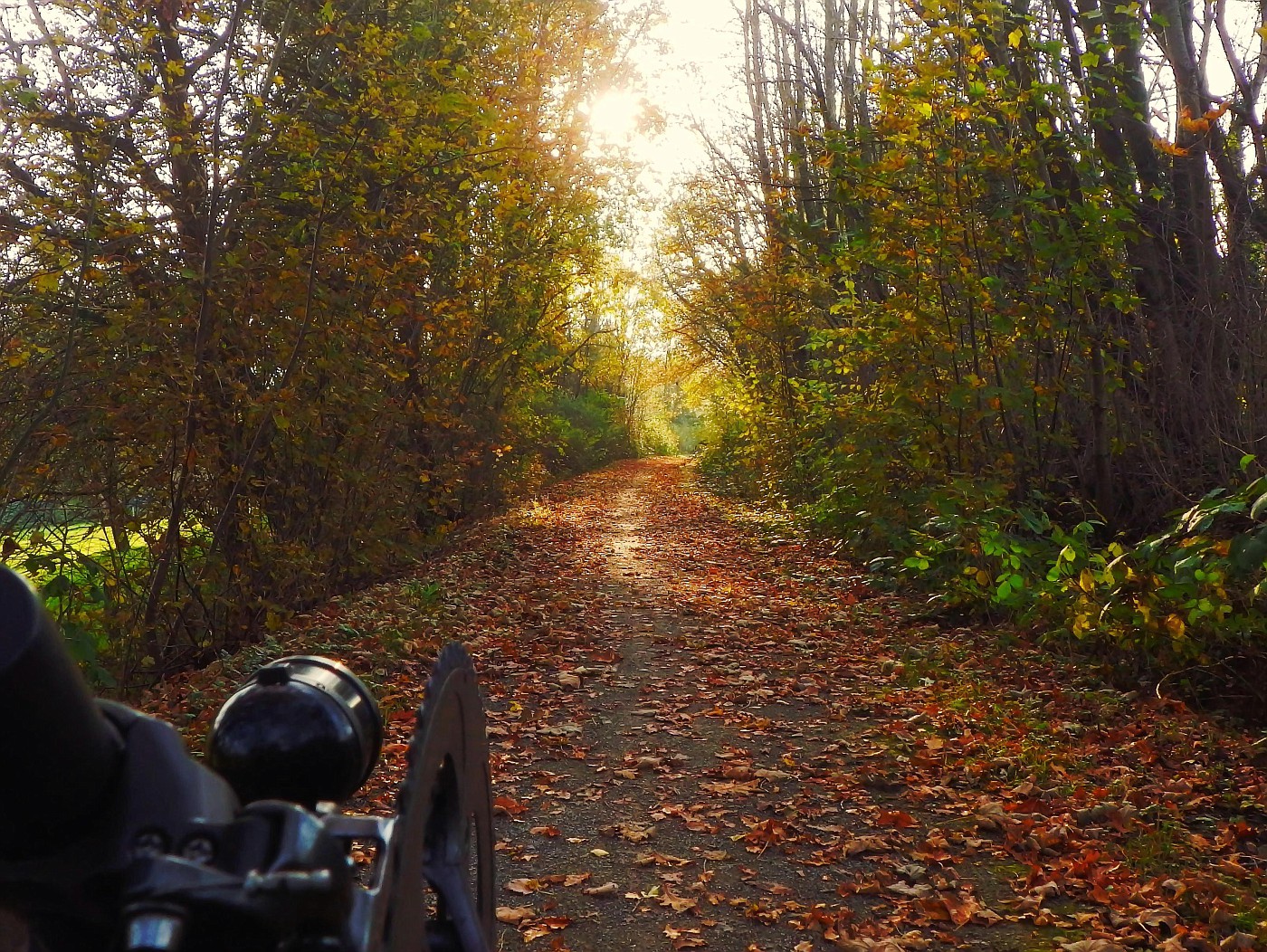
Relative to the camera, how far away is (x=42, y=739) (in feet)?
3.40

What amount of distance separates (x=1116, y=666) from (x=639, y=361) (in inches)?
1664

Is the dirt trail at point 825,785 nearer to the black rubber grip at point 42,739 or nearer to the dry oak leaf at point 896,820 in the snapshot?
the dry oak leaf at point 896,820

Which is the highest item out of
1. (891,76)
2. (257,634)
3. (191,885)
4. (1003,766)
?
(891,76)

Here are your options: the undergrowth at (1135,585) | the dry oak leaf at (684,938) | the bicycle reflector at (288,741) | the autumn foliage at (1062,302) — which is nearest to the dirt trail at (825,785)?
the dry oak leaf at (684,938)

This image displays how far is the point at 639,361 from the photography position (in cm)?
4941

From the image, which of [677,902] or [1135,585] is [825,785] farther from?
[1135,585]

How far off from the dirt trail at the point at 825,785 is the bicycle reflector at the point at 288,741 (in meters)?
3.15

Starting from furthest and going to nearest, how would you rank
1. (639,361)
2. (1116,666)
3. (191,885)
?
(639,361), (1116,666), (191,885)

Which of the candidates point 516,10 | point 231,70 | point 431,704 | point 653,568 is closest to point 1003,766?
point 431,704

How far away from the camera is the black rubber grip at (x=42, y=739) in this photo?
1000mm

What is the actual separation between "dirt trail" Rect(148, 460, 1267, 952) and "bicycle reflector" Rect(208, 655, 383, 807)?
3147 millimetres

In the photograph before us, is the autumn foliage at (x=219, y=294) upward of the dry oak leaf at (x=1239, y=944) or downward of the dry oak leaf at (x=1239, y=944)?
upward

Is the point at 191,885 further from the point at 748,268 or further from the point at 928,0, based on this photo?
the point at 748,268

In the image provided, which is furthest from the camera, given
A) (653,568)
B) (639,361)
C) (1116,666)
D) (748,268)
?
(639,361)
